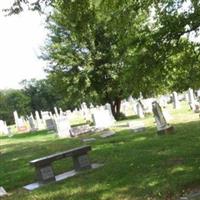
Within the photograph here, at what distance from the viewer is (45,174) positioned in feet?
39.2

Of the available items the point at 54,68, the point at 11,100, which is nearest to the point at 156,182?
the point at 54,68

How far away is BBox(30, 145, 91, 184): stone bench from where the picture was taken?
11.9 m

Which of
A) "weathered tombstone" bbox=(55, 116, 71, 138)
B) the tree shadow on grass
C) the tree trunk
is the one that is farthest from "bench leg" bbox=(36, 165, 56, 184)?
the tree trunk

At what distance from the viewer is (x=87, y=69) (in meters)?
34.5

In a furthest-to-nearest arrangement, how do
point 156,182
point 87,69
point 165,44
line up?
point 87,69 < point 165,44 < point 156,182

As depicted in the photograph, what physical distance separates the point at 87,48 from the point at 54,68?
3186mm

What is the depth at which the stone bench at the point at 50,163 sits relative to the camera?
1194 cm

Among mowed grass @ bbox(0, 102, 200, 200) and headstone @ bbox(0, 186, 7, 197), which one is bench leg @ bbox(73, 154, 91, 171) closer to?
mowed grass @ bbox(0, 102, 200, 200)

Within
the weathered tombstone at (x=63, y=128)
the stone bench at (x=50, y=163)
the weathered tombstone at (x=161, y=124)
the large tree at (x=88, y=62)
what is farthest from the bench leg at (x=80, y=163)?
the large tree at (x=88, y=62)

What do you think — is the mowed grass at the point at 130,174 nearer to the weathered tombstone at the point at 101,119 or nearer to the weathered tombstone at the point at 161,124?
the weathered tombstone at the point at 161,124

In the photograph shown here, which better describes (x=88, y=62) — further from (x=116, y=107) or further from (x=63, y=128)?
(x=63, y=128)

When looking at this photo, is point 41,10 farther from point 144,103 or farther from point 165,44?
point 144,103

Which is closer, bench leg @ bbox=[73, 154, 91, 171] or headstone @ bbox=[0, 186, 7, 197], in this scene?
headstone @ bbox=[0, 186, 7, 197]

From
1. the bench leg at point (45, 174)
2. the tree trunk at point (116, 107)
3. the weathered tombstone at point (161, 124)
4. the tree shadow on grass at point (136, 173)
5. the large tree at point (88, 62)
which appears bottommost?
the tree shadow on grass at point (136, 173)
